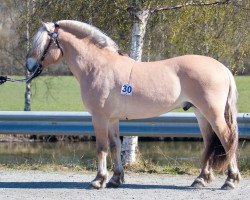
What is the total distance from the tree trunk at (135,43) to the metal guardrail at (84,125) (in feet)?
2.92

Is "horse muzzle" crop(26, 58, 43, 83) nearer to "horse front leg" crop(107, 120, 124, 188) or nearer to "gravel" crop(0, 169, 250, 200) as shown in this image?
"horse front leg" crop(107, 120, 124, 188)

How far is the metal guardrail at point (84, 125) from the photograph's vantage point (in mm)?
11383

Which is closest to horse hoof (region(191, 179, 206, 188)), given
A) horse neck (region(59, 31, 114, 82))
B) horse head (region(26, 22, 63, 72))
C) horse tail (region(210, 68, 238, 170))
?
horse tail (region(210, 68, 238, 170))

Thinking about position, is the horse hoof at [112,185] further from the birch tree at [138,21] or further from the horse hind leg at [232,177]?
the birch tree at [138,21]

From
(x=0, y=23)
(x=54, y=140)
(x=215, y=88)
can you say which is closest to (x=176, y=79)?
(x=215, y=88)

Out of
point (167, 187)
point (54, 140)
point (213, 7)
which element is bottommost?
point (54, 140)

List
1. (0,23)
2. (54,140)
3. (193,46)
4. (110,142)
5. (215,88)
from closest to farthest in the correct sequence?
(215,88) < (110,142) < (193,46) < (54,140) < (0,23)

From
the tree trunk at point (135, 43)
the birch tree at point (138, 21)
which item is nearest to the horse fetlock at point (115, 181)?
the birch tree at point (138, 21)

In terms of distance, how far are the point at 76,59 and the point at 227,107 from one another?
2.14 meters

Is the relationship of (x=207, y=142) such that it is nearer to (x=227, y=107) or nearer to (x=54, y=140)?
(x=227, y=107)

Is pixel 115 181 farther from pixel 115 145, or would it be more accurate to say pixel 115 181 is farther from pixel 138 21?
pixel 138 21

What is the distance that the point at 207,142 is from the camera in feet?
31.1

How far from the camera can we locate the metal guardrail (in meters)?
11.4

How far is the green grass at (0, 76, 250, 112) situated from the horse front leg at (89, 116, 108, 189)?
17.0 metres
